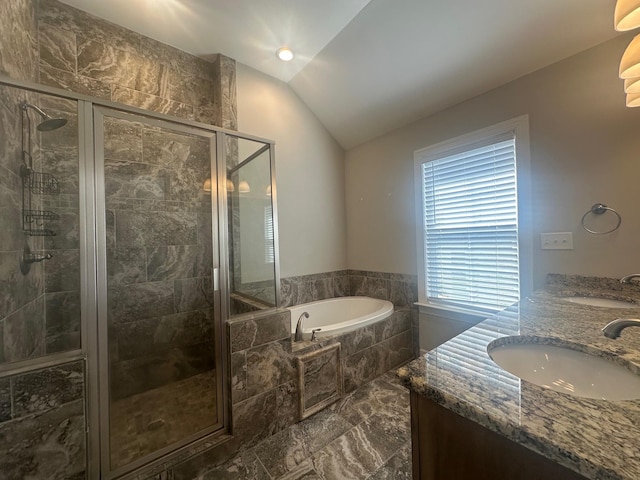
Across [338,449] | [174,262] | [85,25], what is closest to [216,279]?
[174,262]

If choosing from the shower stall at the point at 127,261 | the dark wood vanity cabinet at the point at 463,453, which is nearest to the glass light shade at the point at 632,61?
the dark wood vanity cabinet at the point at 463,453

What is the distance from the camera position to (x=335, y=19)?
6.54 feet

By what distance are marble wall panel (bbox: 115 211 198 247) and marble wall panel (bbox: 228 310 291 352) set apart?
101 cm

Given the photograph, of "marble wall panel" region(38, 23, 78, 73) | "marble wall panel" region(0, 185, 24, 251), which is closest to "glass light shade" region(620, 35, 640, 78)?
"marble wall panel" region(0, 185, 24, 251)

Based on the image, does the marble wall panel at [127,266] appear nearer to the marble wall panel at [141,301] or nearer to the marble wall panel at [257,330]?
the marble wall panel at [141,301]

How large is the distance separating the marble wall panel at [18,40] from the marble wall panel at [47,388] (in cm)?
148

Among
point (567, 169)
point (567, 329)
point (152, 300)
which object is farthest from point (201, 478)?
point (567, 169)

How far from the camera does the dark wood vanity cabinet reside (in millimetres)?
476

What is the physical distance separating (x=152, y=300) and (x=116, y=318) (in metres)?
0.48

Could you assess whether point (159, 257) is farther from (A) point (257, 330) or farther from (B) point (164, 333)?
(A) point (257, 330)

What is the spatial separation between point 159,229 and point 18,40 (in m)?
1.40

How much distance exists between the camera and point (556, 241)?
1.84 m

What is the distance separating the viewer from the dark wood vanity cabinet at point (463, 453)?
0.48 m

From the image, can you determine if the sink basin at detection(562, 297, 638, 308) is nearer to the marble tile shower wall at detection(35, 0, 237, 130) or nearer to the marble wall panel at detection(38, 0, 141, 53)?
the marble tile shower wall at detection(35, 0, 237, 130)
